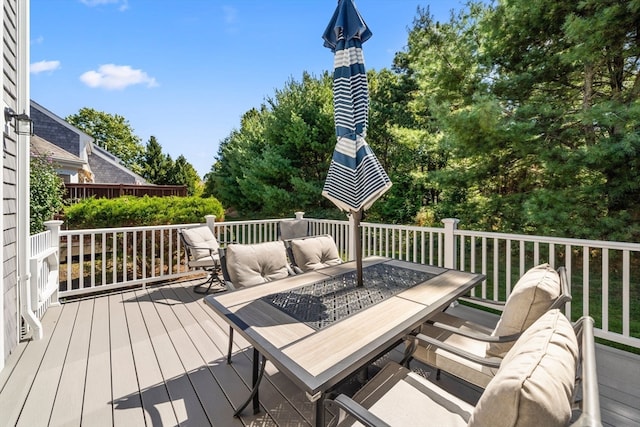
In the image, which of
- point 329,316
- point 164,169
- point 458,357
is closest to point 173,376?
point 329,316

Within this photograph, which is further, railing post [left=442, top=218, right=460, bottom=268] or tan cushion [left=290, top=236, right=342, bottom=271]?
railing post [left=442, top=218, right=460, bottom=268]

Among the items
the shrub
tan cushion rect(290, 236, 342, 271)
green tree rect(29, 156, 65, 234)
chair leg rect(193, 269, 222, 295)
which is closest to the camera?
tan cushion rect(290, 236, 342, 271)

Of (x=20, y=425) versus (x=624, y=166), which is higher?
(x=624, y=166)

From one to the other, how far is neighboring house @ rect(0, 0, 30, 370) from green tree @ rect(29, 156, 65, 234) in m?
2.61

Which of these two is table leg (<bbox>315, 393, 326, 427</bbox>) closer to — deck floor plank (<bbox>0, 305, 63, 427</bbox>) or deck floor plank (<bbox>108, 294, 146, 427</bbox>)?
deck floor plank (<bbox>108, 294, 146, 427</bbox>)

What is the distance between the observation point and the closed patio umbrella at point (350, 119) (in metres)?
2.31

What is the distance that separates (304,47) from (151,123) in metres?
23.6

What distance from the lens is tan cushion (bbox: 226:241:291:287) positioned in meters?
2.85

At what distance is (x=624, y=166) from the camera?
191 inches

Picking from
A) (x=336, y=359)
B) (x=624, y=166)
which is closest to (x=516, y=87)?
(x=624, y=166)

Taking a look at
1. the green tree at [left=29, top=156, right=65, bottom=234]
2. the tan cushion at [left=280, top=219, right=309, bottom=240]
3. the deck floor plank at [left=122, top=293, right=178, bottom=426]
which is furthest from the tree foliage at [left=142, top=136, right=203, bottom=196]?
the deck floor plank at [left=122, top=293, right=178, bottom=426]

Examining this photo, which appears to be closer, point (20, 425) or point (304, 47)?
point (20, 425)

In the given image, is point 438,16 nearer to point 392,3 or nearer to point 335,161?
point 392,3

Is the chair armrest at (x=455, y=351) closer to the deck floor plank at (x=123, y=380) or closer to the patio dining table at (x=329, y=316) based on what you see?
the patio dining table at (x=329, y=316)
